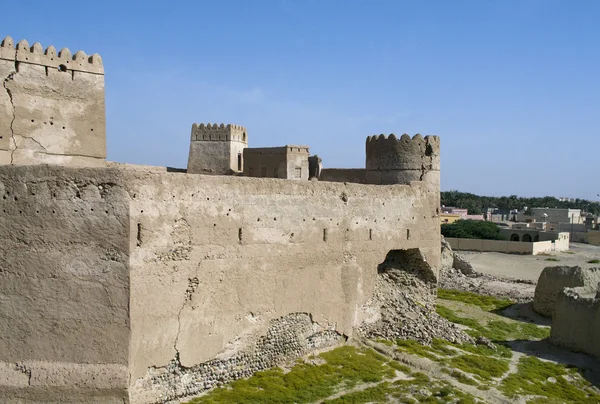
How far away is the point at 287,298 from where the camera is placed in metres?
14.0

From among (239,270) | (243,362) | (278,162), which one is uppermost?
(278,162)

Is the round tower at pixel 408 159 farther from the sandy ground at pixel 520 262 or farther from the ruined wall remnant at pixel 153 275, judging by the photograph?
the sandy ground at pixel 520 262

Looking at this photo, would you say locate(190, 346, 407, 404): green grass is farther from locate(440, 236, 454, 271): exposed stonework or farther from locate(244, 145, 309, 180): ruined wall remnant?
locate(440, 236, 454, 271): exposed stonework

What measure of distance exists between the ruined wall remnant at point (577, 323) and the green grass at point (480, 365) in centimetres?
330

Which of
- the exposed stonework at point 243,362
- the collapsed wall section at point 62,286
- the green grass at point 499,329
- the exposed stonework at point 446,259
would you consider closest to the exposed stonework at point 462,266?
the exposed stonework at point 446,259

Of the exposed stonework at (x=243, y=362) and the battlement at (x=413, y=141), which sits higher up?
the battlement at (x=413, y=141)

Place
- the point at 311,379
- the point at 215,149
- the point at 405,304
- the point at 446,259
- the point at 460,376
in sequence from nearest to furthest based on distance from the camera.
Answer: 1. the point at 311,379
2. the point at 460,376
3. the point at 405,304
4. the point at 446,259
5. the point at 215,149

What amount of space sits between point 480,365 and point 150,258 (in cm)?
915

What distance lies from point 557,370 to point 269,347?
327 inches

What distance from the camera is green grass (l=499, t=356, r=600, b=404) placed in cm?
1434

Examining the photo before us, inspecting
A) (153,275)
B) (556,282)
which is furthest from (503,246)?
(153,275)

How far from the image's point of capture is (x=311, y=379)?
523 inches

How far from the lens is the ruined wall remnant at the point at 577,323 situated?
1741 centimetres

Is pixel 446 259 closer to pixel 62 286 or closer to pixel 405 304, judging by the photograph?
pixel 405 304
